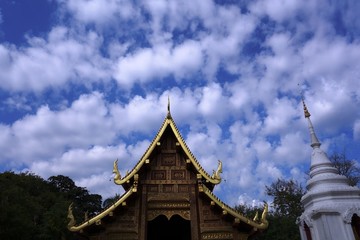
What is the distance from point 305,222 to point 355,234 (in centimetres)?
216

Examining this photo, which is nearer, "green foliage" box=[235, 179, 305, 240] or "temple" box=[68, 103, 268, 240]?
"temple" box=[68, 103, 268, 240]

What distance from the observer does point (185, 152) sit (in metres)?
12.0

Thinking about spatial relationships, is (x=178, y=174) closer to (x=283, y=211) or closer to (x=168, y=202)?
(x=168, y=202)

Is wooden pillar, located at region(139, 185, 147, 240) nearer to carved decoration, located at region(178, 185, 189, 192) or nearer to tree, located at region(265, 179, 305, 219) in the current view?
carved decoration, located at region(178, 185, 189, 192)

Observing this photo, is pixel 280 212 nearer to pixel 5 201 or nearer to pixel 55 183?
pixel 5 201

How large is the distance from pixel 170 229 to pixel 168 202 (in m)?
5.48

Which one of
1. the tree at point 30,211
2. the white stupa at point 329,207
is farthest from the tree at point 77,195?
the white stupa at point 329,207

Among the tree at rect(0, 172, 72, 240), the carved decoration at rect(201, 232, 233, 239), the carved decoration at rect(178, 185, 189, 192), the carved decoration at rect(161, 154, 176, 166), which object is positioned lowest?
the carved decoration at rect(201, 232, 233, 239)

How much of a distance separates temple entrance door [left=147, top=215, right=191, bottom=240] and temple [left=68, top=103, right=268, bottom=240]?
4466mm

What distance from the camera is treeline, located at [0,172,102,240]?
29.1 meters

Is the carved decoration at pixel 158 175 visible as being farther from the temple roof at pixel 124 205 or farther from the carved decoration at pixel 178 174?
the temple roof at pixel 124 205

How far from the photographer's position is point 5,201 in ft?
93.2

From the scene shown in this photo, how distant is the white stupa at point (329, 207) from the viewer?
13.9 metres

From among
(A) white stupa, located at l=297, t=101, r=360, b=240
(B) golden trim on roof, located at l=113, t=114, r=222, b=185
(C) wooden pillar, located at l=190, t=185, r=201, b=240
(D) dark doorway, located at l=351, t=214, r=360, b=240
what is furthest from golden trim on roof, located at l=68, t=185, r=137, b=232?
(D) dark doorway, located at l=351, t=214, r=360, b=240
